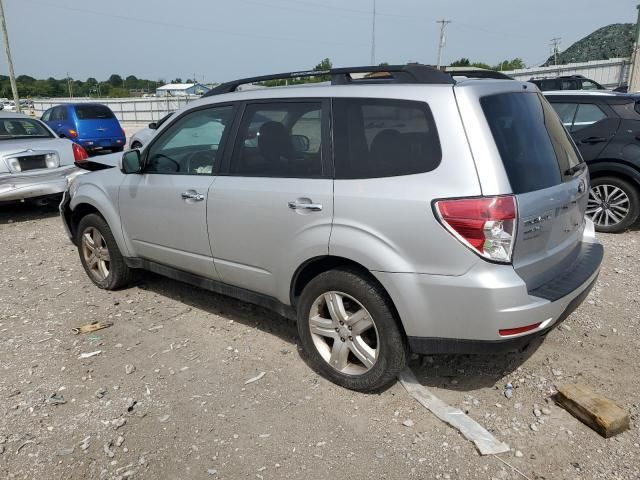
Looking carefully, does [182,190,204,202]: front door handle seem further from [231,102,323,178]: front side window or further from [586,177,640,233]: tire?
[586,177,640,233]: tire

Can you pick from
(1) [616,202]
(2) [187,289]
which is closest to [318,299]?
(2) [187,289]

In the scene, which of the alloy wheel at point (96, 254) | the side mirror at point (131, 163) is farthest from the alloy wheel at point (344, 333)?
the alloy wheel at point (96, 254)

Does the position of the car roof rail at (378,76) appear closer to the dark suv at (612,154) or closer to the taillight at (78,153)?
the dark suv at (612,154)

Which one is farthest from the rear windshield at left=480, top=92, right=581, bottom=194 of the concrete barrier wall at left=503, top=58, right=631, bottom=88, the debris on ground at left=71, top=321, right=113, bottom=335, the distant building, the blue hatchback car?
the concrete barrier wall at left=503, top=58, right=631, bottom=88

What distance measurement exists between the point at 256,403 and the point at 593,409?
6.29 ft

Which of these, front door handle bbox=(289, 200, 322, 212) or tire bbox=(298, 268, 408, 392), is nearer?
tire bbox=(298, 268, 408, 392)

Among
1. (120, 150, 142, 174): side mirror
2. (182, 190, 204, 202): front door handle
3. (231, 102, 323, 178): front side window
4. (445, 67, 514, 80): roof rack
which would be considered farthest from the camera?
(120, 150, 142, 174): side mirror

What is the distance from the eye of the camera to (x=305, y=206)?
309cm

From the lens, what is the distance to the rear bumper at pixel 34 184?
7473 mm

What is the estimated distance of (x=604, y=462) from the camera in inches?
102

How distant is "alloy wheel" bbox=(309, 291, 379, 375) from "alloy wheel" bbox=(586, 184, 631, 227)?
15.0 ft

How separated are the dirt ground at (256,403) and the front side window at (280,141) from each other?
1.35 meters

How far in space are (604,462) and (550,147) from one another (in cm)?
173

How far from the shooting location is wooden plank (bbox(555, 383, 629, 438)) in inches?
108
